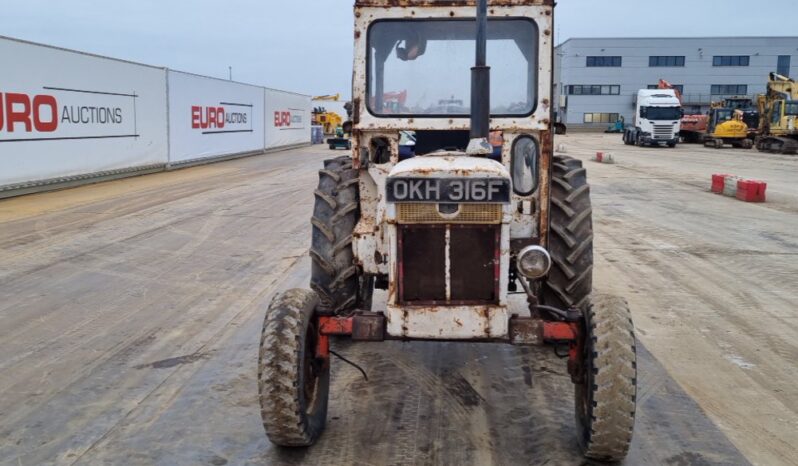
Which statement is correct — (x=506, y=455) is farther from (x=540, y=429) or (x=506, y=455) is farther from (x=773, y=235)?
(x=773, y=235)

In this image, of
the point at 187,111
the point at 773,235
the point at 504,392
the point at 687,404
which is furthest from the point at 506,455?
the point at 187,111

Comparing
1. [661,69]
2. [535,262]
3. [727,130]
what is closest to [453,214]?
[535,262]

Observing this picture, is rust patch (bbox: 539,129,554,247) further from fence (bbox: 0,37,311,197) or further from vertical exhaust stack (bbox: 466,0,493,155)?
fence (bbox: 0,37,311,197)

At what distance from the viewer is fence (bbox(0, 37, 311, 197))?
1572 centimetres

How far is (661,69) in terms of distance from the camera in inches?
3137

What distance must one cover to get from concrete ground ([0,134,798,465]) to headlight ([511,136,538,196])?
1.37 meters

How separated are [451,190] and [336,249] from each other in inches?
55.8

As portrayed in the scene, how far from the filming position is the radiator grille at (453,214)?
4.25 metres

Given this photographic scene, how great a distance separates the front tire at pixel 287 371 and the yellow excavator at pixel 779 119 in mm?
38892

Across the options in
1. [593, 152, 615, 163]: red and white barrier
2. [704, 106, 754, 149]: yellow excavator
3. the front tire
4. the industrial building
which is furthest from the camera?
the industrial building

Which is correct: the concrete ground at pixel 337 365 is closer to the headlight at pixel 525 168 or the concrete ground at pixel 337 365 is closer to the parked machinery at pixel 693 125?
the headlight at pixel 525 168

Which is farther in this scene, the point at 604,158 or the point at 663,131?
the point at 663,131

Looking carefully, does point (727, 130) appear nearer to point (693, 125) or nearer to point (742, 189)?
point (693, 125)

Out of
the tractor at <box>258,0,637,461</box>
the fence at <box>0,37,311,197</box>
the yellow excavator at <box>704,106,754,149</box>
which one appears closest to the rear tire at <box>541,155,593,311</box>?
the tractor at <box>258,0,637,461</box>
